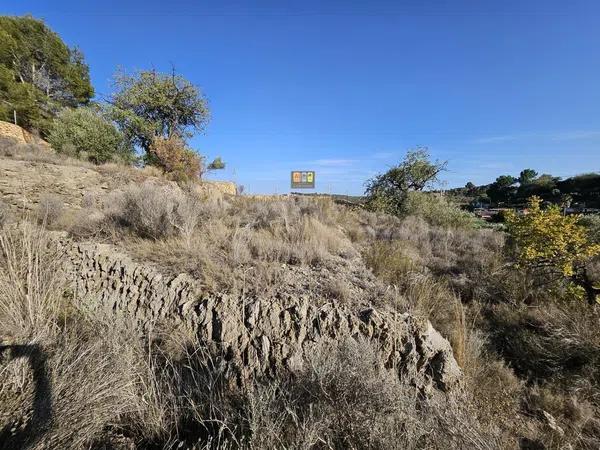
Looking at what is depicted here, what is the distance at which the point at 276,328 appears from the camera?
9.42 ft

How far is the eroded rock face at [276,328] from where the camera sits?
2.69 meters

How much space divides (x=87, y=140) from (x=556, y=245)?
1714 cm

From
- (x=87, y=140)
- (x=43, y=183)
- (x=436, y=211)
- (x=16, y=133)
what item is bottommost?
(x=436, y=211)

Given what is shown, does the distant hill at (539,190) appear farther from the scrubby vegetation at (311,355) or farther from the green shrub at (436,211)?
the scrubby vegetation at (311,355)

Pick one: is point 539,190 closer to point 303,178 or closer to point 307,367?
point 303,178

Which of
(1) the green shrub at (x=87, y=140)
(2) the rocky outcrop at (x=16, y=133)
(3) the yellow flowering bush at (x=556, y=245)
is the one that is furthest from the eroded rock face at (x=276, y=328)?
(2) the rocky outcrop at (x=16, y=133)

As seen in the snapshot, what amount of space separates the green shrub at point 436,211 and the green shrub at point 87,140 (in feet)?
44.7

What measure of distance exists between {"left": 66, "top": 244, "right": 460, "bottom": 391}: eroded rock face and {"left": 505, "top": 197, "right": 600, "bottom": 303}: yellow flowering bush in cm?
284

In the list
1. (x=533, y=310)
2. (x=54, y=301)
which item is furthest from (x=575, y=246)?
(x=54, y=301)

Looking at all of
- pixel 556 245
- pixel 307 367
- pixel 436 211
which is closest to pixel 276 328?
pixel 307 367

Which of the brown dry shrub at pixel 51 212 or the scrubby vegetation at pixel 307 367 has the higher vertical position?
the brown dry shrub at pixel 51 212

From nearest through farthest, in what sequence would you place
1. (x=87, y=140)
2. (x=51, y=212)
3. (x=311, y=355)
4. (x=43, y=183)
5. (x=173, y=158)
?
(x=311, y=355), (x=51, y=212), (x=43, y=183), (x=87, y=140), (x=173, y=158)

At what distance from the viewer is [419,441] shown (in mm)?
1739

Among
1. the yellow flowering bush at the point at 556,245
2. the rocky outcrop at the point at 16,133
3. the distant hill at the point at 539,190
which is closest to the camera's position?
the yellow flowering bush at the point at 556,245
